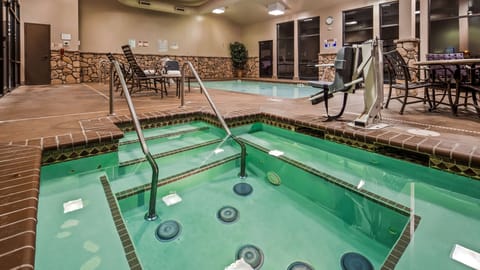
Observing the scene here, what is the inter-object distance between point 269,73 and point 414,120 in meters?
11.0

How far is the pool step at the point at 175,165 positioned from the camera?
2.15 metres

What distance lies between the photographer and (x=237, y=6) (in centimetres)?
1208

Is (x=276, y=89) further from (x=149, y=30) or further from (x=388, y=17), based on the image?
(x=149, y=30)

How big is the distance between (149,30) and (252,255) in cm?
1242

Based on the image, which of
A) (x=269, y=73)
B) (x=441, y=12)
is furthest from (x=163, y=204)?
(x=269, y=73)

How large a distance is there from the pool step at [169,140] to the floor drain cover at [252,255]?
137 cm

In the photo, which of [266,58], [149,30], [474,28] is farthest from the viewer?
[266,58]

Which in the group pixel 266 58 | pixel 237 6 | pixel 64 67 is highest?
pixel 237 6

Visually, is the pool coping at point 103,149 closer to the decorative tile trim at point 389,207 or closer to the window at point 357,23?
the decorative tile trim at point 389,207

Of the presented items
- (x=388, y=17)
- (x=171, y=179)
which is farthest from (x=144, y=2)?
(x=171, y=179)

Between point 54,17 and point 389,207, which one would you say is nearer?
point 389,207

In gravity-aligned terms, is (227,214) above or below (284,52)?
below

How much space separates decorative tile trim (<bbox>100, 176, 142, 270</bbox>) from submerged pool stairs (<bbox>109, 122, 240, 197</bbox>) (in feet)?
0.45

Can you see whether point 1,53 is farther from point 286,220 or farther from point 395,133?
point 395,133
